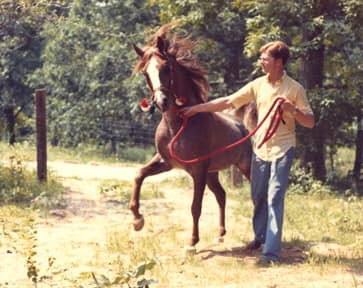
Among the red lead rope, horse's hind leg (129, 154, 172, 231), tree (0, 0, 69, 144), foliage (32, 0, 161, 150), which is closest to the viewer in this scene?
the red lead rope

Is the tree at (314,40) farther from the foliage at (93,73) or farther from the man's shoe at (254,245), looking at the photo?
the foliage at (93,73)

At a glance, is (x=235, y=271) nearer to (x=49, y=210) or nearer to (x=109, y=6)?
(x=49, y=210)

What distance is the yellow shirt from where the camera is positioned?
6.40 metres

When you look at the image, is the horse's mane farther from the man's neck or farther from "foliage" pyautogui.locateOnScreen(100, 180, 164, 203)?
"foliage" pyautogui.locateOnScreen(100, 180, 164, 203)

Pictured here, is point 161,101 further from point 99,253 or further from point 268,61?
point 99,253

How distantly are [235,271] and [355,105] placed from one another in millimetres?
7536

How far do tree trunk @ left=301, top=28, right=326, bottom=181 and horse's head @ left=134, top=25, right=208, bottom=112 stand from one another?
6.50 meters

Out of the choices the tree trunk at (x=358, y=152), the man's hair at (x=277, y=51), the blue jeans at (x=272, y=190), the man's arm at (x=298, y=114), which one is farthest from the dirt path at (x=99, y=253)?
the tree trunk at (x=358, y=152)

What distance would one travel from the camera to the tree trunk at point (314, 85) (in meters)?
13.5

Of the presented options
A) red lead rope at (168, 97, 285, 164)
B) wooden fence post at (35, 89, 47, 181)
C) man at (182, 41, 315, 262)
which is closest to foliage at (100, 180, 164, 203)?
wooden fence post at (35, 89, 47, 181)

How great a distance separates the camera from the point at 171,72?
22.7 feet

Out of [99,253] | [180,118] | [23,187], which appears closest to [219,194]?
[180,118]

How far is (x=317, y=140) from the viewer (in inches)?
534

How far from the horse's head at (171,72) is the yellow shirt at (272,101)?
0.64 metres
